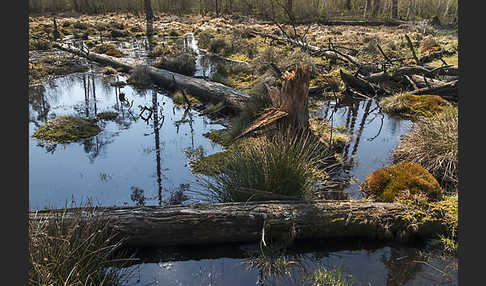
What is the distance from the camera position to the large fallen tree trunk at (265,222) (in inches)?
172

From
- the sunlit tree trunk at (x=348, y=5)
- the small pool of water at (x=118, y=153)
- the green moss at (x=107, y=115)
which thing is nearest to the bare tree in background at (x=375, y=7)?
the sunlit tree trunk at (x=348, y=5)

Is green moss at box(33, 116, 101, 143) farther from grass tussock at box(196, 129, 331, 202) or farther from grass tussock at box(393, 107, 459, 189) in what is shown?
grass tussock at box(393, 107, 459, 189)

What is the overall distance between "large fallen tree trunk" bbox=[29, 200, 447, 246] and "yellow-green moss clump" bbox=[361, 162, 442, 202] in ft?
1.86

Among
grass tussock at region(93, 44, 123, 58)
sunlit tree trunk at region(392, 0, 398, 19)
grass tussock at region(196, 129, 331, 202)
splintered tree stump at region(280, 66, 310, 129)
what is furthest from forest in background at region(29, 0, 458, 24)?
grass tussock at region(196, 129, 331, 202)

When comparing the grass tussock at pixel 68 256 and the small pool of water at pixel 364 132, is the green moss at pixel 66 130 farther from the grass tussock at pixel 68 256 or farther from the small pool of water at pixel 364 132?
the small pool of water at pixel 364 132

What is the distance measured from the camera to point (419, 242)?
458 centimetres

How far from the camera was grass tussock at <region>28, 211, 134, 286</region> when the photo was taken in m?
3.13

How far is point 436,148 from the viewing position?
636 centimetres

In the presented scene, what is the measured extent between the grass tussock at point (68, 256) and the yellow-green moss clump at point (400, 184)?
382 cm

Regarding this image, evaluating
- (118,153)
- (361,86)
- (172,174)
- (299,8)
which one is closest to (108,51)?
(118,153)

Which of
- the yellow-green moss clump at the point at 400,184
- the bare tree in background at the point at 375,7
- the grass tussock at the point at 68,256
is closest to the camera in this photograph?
the grass tussock at the point at 68,256

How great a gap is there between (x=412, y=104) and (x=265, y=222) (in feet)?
24.8

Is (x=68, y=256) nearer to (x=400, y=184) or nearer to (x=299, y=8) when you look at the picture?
(x=400, y=184)

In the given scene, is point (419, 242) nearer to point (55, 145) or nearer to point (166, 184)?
point (166, 184)
